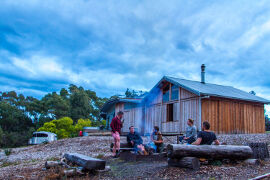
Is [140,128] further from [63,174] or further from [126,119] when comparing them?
[63,174]

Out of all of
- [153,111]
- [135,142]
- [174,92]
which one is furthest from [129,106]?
[135,142]

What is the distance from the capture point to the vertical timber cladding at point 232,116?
14.3 meters

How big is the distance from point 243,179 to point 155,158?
335cm

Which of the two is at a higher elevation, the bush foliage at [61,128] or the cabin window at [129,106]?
the cabin window at [129,106]

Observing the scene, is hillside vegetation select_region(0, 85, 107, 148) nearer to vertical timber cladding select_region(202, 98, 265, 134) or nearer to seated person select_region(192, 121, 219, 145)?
vertical timber cladding select_region(202, 98, 265, 134)

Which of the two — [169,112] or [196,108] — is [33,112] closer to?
[169,112]

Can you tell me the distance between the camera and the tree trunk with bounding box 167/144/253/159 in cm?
579

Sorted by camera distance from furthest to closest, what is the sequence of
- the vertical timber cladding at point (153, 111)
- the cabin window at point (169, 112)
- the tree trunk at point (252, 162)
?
the vertical timber cladding at point (153, 111), the cabin window at point (169, 112), the tree trunk at point (252, 162)

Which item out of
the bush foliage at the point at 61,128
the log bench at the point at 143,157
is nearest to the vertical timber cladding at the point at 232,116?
the log bench at the point at 143,157

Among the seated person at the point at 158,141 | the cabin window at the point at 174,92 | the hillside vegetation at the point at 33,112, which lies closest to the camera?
the seated person at the point at 158,141

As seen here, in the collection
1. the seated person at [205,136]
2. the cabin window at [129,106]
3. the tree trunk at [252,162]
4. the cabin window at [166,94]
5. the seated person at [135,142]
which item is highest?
the cabin window at [166,94]

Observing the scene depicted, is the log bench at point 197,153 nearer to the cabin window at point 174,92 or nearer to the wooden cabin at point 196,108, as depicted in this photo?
the wooden cabin at point 196,108

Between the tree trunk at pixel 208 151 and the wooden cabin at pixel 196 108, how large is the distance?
23.6 feet

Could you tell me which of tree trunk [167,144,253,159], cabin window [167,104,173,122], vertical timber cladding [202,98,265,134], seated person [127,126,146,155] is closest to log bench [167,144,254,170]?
tree trunk [167,144,253,159]
